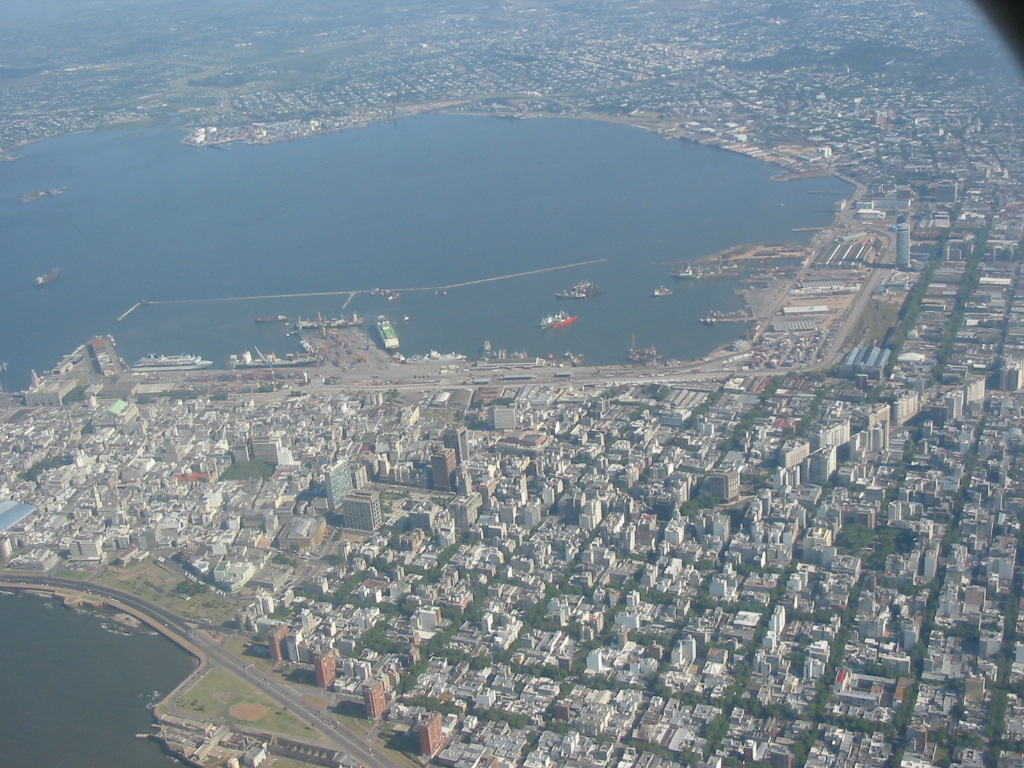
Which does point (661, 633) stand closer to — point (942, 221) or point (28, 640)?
point (28, 640)

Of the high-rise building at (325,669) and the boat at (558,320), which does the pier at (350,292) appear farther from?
the high-rise building at (325,669)

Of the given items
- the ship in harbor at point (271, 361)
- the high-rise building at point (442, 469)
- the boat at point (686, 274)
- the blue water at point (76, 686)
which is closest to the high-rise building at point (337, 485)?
the high-rise building at point (442, 469)

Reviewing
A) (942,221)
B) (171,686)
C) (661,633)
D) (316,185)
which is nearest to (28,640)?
(171,686)

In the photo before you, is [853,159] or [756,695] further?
[853,159]

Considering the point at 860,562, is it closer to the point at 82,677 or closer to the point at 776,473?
the point at 776,473

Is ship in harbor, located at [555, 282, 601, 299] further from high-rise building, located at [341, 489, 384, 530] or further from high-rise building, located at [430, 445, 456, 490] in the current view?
high-rise building, located at [341, 489, 384, 530]

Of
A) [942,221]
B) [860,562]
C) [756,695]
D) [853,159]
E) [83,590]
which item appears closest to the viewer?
[756,695]

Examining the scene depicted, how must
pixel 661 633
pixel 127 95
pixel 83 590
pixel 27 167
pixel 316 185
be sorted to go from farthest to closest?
pixel 127 95
pixel 27 167
pixel 316 185
pixel 83 590
pixel 661 633
